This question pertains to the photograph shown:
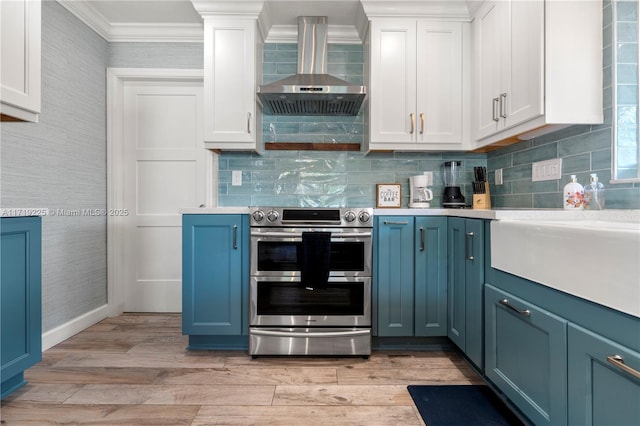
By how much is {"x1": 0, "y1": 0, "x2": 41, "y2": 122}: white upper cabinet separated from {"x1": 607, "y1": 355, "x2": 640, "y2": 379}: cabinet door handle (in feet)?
7.75

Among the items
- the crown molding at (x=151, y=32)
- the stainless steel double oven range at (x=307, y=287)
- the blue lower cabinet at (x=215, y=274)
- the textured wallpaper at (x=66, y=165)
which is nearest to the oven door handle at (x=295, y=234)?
the stainless steel double oven range at (x=307, y=287)

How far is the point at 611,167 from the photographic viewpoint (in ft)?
5.24

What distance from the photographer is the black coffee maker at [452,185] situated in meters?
2.62

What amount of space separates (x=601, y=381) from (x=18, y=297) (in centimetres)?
236

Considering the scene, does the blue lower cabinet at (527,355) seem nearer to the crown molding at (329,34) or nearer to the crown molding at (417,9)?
the crown molding at (417,9)

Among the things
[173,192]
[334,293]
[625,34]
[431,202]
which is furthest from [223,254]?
[625,34]

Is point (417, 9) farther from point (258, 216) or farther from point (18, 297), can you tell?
point (18, 297)

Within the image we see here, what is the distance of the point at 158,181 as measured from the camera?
3.05 m

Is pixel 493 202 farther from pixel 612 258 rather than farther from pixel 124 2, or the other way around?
pixel 124 2

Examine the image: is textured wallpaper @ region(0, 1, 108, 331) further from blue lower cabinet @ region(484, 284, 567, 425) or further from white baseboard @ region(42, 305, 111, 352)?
blue lower cabinet @ region(484, 284, 567, 425)

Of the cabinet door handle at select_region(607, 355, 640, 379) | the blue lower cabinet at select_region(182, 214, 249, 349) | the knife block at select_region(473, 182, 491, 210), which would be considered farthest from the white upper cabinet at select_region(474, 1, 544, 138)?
the blue lower cabinet at select_region(182, 214, 249, 349)

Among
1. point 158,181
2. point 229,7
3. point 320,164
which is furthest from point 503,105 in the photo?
point 158,181

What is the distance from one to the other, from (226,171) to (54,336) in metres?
1.72

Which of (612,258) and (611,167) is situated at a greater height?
(611,167)
